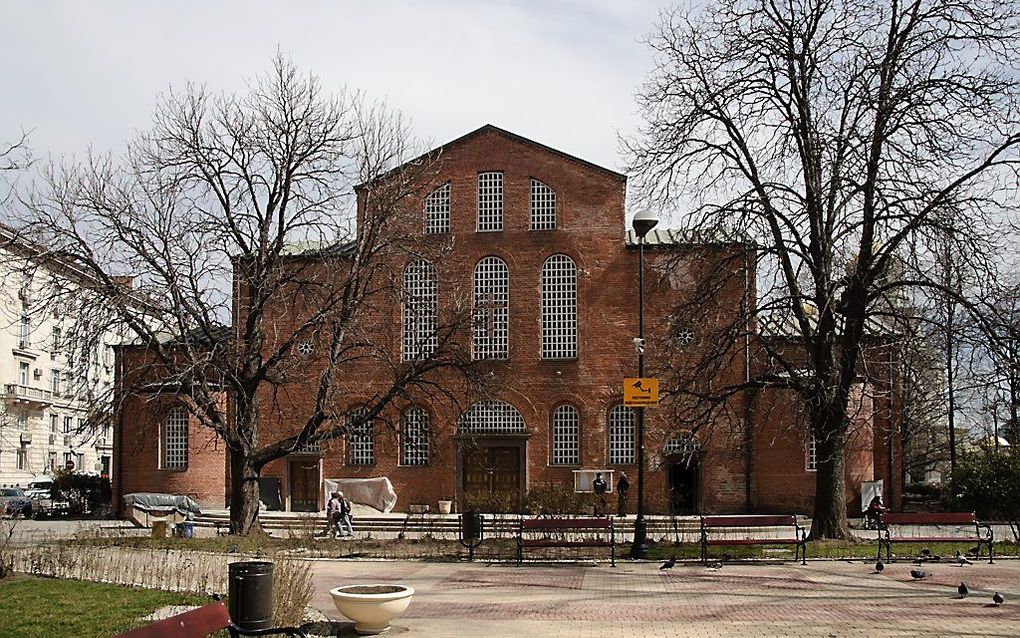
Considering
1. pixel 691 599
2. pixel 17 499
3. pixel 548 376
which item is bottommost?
pixel 17 499

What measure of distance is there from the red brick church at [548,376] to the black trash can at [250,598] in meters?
29.2

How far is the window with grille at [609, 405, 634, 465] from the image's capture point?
4206 centimetres

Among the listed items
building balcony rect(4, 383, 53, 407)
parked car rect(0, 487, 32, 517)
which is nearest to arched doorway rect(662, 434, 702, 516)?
parked car rect(0, 487, 32, 517)

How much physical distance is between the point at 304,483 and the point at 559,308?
13.1 meters

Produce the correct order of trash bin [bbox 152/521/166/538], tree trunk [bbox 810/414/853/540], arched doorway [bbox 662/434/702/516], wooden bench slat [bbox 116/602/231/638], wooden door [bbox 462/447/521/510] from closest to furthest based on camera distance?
wooden bench slat [bbox 116/602/231/638], tree trunk [bbox 810/414/853/540], trash bin [bbox 152/521/166/538], arched doorway [bbox 662/434/702/516], wooden door [bbox 462/447/521/510]

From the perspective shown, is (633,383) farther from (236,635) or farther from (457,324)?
(236,635)

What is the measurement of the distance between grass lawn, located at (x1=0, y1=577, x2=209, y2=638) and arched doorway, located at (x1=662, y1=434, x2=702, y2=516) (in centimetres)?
2887

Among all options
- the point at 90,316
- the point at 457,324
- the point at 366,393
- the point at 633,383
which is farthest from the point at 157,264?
the point at 366,393

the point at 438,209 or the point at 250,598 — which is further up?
the point at 438,209

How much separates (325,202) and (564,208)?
15.8 metres

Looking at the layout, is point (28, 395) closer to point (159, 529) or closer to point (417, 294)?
point (417, 294)

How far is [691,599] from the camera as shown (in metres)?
16.8

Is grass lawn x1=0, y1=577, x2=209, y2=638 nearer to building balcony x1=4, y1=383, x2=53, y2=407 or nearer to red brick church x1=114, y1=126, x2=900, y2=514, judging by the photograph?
red brick church x1=114, y1=126, x2=900, y2=514

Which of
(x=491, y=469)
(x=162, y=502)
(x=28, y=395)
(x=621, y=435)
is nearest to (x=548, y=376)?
(x=621, y=435)
